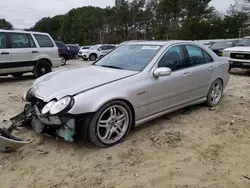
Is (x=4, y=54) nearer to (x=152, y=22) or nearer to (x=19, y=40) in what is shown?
(x=19, y=40)

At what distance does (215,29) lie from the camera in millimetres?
36281

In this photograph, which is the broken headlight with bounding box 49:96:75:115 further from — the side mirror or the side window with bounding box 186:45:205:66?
the side window with bounding box 186:45:205:66

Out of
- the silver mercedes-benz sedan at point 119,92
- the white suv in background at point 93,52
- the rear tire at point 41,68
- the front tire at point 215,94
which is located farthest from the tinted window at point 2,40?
the white suv in background at point 93,52

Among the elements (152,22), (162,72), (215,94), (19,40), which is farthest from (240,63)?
(152,22)

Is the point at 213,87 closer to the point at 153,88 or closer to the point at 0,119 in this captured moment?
the point at 153,88

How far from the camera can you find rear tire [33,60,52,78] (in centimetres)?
952

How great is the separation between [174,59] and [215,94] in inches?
61.9

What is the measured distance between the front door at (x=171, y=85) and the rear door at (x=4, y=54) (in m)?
5.98

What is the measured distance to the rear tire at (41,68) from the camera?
952 cm

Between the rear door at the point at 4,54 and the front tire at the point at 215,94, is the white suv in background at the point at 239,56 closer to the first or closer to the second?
the front tire at the point at 215,94

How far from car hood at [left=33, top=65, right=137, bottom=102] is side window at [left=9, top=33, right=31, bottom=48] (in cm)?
511

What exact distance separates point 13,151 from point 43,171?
631 millimetres

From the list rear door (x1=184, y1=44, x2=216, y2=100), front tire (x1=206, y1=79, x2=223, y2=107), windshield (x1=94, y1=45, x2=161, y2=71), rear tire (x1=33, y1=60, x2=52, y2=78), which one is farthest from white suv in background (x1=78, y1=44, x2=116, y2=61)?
windshield (x1=94, y1=45, x2=161, y2=71)

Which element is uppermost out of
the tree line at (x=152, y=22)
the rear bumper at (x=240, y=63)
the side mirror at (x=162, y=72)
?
the tree line at (x=152, y=22)
